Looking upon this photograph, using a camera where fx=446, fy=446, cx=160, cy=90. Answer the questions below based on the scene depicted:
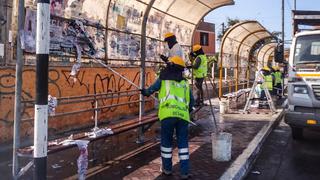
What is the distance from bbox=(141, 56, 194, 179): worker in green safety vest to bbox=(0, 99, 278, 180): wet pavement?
0.31 meters

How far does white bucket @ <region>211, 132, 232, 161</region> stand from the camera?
726 centimetres

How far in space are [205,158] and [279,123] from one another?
22.4 feet

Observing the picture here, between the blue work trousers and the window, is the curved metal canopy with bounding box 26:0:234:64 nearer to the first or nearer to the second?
the blue work trousers

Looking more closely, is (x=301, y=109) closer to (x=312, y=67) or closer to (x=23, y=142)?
(x=312, y=67)

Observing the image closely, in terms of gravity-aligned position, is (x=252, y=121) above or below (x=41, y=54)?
below

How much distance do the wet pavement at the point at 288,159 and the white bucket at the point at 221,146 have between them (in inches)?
20.0

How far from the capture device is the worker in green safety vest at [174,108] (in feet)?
20.4

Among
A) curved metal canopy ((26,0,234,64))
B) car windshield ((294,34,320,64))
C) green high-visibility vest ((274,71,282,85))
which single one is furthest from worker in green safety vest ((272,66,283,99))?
car windshield ((294,34,320,64))

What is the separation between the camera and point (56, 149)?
18.3 feet

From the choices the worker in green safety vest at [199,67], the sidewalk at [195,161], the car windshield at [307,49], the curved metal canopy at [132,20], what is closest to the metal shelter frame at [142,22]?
the curved metal canopy at [132,20]

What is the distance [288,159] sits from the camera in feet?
28.1

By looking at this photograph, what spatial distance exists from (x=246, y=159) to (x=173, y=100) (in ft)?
6.85

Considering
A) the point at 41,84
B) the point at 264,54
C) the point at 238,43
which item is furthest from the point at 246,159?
the point at 264,54

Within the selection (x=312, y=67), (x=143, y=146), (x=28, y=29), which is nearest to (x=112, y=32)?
(x=143, y=146)
